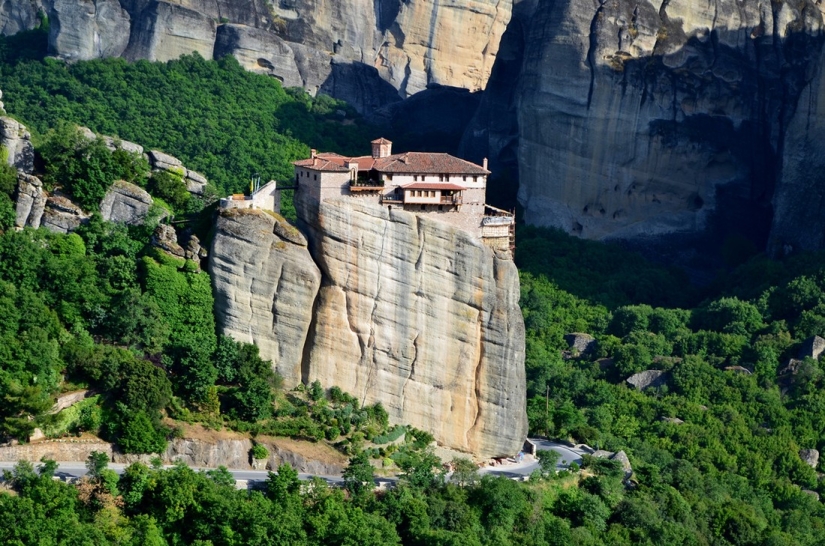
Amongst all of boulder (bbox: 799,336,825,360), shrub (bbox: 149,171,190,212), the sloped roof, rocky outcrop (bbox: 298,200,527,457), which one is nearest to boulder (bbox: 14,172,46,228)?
shrub (bbox: 149,171,190,212)

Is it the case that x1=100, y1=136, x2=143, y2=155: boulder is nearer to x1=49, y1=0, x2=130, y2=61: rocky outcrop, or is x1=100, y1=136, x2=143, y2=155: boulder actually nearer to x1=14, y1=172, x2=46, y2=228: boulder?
x1=14, y1=172, x2=46, y2=228: boulder

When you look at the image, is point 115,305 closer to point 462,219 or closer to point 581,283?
point 462,219

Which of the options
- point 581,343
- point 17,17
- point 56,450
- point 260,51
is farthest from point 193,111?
point 56,450

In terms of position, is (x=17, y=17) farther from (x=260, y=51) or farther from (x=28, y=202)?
(x=28, y=202)

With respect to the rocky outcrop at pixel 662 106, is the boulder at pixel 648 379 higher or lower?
lower

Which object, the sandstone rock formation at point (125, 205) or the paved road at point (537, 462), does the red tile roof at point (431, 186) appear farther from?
the paved road at point (537, 462)

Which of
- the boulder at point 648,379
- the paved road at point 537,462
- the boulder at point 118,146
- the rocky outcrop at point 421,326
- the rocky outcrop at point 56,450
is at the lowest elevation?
the boulder at point 648,379

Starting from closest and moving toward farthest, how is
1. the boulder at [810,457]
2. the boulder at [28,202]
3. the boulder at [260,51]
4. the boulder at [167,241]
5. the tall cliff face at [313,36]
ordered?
the boulder at [167,241] < the boulder at [28,202] < the boulder at [810,457] < the tall cliff face at [313,36] < the boulder at [260,51]

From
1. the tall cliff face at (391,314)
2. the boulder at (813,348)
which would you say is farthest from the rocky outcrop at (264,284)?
the boulder at (813,348)

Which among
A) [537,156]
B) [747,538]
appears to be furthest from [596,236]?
[747,538]
